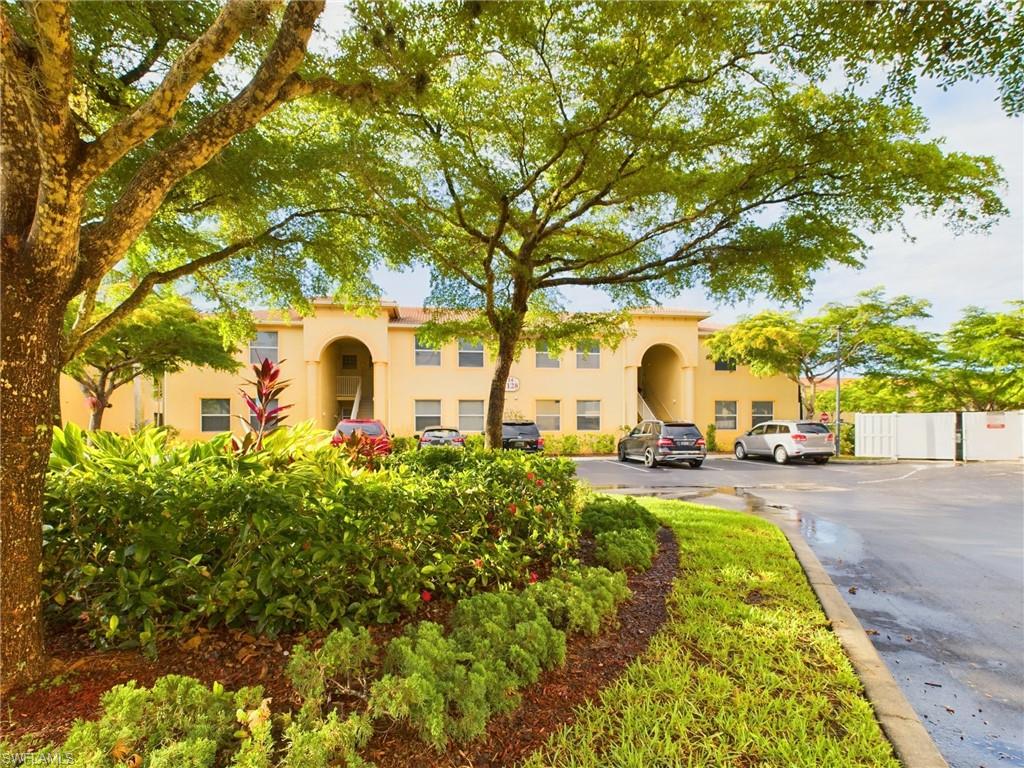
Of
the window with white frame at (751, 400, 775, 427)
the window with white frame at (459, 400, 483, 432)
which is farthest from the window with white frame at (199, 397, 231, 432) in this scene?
the window with white frame at (751, 400, 775, 427)

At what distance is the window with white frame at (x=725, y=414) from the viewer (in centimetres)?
2441

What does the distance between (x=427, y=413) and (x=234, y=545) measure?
762 inches

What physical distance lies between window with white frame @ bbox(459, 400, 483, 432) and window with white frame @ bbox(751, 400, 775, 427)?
1390 centimetres

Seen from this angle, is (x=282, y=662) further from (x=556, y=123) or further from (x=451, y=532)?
(x=556, y=123)

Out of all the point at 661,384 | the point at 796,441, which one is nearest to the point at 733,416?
the point at 661,384

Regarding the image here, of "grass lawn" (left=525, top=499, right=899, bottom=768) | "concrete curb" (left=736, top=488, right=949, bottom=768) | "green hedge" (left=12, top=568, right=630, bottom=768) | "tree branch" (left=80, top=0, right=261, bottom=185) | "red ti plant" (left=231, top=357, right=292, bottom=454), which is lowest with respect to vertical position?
"concrete curb" (left=736, top=488, right=949, bottom=768)

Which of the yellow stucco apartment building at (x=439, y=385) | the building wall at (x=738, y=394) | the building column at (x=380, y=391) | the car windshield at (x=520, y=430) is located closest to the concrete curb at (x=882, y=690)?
the car windshield at (x=520, y=430)

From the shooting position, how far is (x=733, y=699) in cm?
255

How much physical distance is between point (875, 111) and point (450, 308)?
6.41 meters

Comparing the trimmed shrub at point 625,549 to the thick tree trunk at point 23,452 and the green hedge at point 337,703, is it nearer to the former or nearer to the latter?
the green hedge at point 337,703

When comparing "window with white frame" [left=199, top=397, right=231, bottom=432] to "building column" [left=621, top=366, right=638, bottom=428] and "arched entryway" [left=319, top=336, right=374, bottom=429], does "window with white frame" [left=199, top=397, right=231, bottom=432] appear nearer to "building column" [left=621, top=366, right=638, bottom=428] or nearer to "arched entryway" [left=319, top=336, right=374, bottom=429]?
"arched entryway" [left=319, top=336, right=374, bottom=429]

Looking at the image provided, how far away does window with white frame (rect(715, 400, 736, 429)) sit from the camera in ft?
80.1

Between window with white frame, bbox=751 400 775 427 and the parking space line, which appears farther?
window with white frame, bbox=751 400 775 427

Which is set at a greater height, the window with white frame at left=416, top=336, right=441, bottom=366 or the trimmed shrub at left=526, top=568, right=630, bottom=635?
the window with white frame at left=416, top=336, right=441, bottom=366
